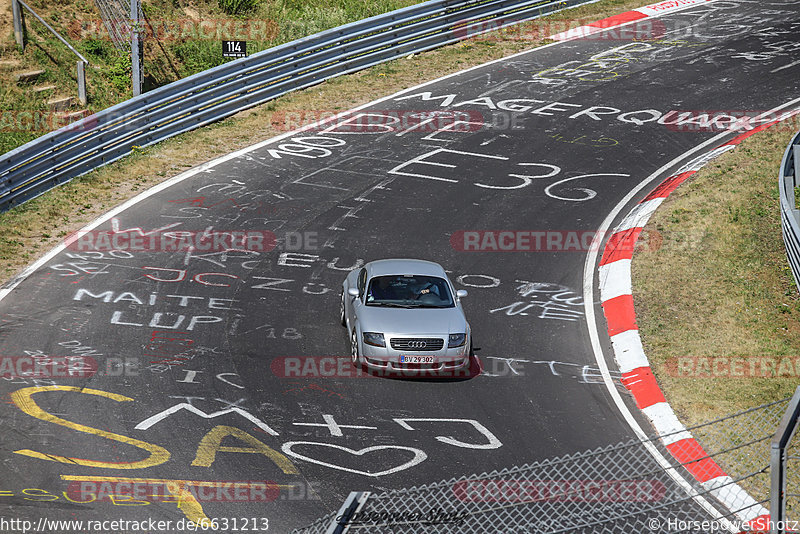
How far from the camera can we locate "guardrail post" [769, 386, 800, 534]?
268 inches

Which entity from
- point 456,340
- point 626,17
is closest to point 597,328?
point 456,340

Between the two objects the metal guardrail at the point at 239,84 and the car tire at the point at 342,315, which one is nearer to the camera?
the car tire at the point at 342,315

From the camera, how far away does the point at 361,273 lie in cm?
1439

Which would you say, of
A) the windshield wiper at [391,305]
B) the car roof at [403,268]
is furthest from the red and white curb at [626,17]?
the windshield wiper at [391,305]

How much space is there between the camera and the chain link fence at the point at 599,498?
8945mm

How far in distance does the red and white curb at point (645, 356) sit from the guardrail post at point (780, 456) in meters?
0.74

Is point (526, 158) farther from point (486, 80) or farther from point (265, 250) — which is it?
point (265, 250)

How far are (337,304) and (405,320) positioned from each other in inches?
89.6

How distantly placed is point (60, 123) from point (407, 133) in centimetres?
823

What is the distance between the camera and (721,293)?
15.2 meters
